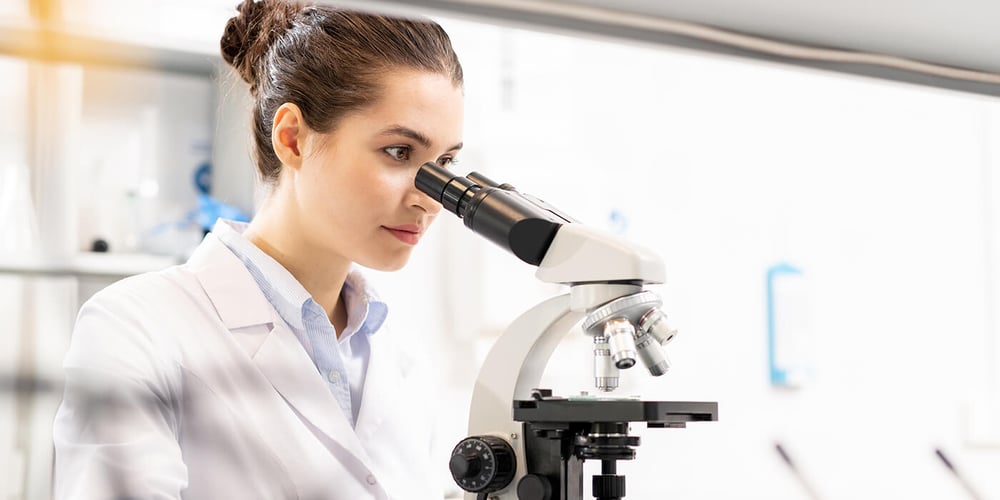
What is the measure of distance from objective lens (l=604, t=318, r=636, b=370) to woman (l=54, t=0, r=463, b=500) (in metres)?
0.47

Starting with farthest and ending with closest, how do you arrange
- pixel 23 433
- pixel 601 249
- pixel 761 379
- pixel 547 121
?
1. pixel 761 379
2. pixel 547 121
3. pixel 601 249
4. pixel 23 433

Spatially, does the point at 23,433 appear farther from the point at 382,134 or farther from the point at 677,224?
the point at 677,224

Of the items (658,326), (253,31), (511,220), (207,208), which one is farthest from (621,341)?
(207,208)

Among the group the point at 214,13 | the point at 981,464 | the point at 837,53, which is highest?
the point at 214,13

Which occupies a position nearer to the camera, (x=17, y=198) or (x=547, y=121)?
(x=17, y=198)

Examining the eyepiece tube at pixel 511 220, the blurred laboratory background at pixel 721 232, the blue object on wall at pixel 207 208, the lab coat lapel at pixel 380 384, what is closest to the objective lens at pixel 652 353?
the eyepiece tube at pixel 511 220

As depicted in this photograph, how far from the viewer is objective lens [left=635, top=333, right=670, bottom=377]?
804 millimetres

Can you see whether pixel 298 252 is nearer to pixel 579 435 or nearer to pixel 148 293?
pixel 148 293

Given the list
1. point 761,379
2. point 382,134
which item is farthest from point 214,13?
point 761,379

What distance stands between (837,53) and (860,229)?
2050 millimetres

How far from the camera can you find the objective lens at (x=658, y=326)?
79 cm

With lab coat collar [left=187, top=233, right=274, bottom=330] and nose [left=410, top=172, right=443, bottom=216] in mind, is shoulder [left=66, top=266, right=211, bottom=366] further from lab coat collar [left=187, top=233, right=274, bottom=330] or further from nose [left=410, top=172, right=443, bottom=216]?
nose [left=410, top=172, right=443, bottom=216]

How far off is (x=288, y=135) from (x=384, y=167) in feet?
0.55

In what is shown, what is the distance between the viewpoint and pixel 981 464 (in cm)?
227
